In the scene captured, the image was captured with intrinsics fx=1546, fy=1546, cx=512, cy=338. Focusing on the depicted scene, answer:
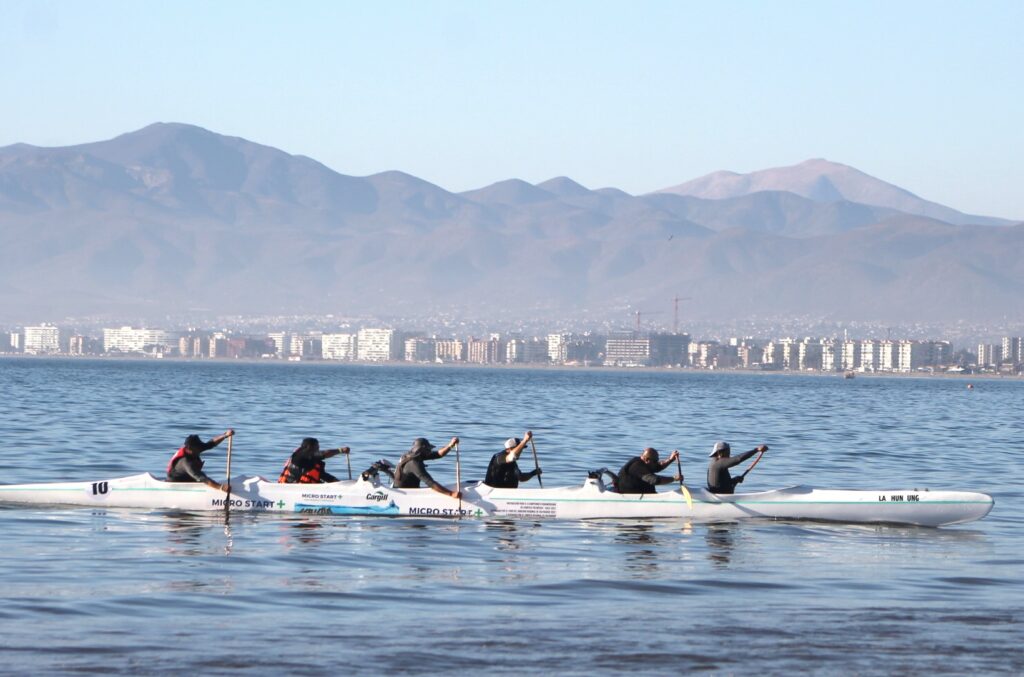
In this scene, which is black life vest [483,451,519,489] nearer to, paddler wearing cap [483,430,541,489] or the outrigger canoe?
paddler wearing cap [483,430,541,489]

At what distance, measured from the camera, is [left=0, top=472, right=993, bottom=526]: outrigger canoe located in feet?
96.4

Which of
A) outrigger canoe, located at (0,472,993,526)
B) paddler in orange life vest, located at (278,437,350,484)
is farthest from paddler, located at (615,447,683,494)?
paddler in orange life vest, located at (278,437,350,484)

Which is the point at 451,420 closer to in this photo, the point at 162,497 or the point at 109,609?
the point at 162,497

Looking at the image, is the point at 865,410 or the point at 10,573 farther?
the point at 865,410

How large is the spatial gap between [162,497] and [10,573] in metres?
7.97

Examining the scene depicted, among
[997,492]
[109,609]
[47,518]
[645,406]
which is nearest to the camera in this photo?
[109,609]

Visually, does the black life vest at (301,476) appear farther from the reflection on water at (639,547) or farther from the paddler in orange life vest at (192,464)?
the reflection on water at (639,547)

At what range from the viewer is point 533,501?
2944 centimetres

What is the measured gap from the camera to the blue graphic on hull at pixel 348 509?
29.4 metres

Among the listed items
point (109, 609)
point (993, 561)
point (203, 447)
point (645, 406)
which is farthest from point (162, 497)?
point (645, 406)

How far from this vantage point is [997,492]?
3856 centimetres

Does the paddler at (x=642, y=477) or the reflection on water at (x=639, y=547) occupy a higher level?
the paddler at (x=642, y=477)

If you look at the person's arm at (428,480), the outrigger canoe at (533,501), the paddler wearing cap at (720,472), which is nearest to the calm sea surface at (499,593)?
the outrigger canoe at (533,501)

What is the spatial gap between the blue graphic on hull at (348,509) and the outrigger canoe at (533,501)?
0.06 feet
